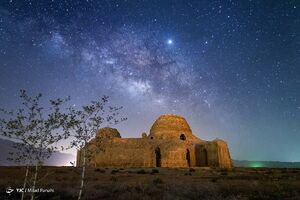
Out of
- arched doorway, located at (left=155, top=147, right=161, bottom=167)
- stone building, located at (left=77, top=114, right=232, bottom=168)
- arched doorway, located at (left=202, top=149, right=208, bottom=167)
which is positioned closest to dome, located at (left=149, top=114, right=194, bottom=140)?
stone building, located at (left=77, top=114, right=232, bottom=168)

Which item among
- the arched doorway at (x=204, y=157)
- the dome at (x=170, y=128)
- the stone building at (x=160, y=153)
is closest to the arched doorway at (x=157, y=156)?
the stone building at (x=160, y=153)

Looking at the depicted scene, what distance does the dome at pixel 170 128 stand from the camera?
55062 millimetres

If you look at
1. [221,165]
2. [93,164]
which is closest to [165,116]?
[221,165]

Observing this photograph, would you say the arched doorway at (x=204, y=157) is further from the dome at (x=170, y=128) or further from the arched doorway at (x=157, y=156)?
the arched doorway at (x=157, y=156)

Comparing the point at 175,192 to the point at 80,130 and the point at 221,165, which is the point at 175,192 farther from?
the point at 221,165

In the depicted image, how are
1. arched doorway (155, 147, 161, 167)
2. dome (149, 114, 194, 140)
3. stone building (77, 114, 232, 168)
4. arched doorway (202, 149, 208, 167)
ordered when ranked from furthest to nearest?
dome (149, 114, 194, 140) < arched doorway (202, 149, 208, 167) < arched doorway (155, 147, 161, 167) < stone building (77, 114, 232, 168)

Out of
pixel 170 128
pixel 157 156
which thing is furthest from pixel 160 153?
pixel 170 128

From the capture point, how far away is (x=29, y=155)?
10.6 metres

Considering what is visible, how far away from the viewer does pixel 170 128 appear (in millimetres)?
56469

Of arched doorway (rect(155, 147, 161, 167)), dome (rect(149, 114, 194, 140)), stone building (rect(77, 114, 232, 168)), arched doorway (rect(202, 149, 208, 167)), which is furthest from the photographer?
dome (rect(149, 114, 194, 140))

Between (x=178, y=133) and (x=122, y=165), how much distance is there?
15.7 m

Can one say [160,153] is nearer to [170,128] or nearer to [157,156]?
[157,156]

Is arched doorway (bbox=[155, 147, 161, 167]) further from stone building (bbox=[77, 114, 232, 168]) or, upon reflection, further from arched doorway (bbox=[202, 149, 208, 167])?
arched doorway (bbox=[202, 149, 208, 167])

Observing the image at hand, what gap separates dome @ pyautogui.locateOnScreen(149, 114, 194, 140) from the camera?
55062 millimetres
